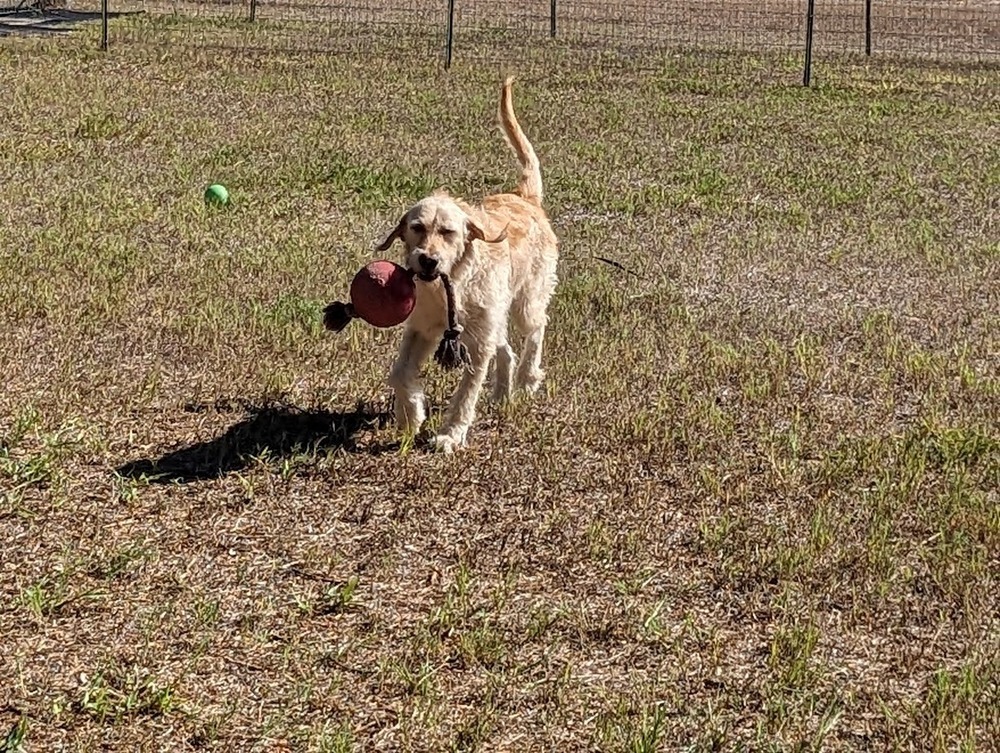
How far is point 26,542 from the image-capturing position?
417 centimetres

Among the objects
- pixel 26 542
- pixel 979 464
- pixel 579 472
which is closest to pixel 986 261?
pixel 979 464

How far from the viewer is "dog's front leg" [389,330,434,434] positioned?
5273 mm

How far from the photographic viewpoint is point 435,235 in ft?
16.4

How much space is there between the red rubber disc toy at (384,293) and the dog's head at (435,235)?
0.07 meters

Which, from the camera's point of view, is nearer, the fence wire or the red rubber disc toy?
the red rubber disc toy

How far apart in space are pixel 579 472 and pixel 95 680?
2.21 m

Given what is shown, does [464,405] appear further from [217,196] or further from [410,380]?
[217,196]

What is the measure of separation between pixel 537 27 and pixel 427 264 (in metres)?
21.6

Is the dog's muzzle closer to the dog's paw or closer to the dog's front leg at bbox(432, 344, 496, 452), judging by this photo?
the dog's front leg at bbox(432, 344, 496, 452)

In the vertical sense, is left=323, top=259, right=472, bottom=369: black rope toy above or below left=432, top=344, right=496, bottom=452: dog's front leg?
above

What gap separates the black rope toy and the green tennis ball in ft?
14.4

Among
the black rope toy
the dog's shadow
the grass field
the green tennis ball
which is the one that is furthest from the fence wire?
the black rope toy

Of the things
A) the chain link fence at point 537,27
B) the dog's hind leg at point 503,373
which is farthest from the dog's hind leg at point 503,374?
the chain link fence at point 537,27

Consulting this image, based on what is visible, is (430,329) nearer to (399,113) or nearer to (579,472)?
(579,472)
